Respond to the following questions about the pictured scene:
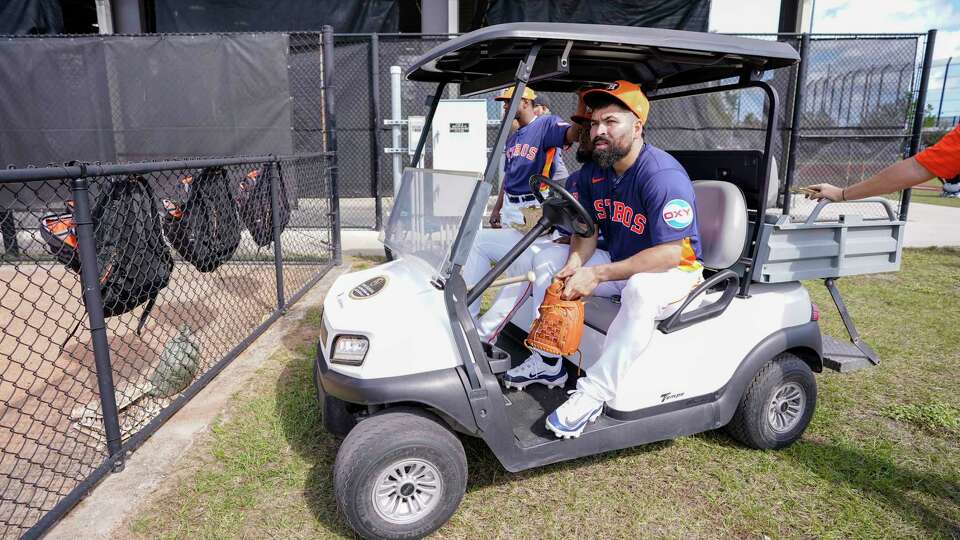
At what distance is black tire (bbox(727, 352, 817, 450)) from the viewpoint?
2.64m

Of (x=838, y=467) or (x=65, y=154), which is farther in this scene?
(x=65, y=154)

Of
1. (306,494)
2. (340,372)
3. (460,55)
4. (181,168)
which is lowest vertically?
(306,494)

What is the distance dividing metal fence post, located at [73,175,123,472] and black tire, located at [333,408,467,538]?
3.64ft

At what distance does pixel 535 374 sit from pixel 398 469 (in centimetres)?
93

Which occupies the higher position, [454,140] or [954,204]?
[454,140]

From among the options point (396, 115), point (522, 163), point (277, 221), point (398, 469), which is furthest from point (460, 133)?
point (398, 469)

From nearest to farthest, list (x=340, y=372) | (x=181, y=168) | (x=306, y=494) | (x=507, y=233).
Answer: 1. (x=340, y=372)
2. (x=306, y=494)
3. (x=181, y=168)
4. (x=507, y=233)

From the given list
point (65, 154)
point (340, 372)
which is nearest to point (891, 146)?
point (340, 372)

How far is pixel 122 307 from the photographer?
3391mm

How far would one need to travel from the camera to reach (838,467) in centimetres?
266

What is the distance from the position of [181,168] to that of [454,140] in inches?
137

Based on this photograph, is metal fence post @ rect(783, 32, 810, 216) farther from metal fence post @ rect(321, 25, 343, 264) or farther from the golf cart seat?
metal fence post @ rect(321, 25, 343, 264)

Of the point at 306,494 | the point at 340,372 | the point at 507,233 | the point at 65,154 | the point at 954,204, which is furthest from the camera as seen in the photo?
the point at 954,204

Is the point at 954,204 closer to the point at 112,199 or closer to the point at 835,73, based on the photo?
the point at 835,73
